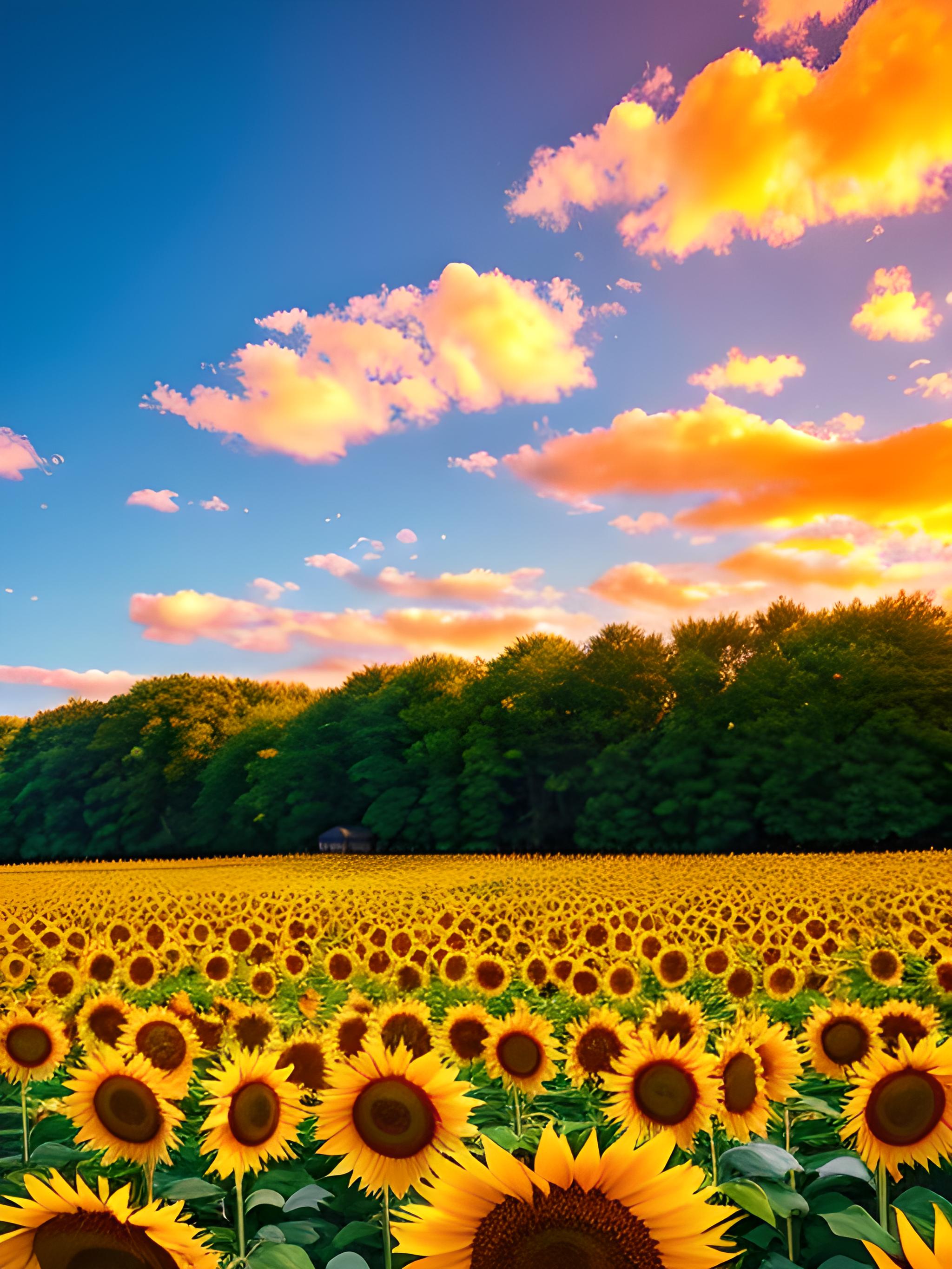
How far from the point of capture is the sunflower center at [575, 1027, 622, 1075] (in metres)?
4.07

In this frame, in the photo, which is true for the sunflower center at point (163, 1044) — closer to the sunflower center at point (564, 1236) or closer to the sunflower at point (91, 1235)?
the sunflower at point (91, 1235)

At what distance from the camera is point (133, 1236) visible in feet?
4.47

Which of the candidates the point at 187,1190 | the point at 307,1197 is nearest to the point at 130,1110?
the point at 187,1190

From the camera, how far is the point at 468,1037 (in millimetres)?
4207

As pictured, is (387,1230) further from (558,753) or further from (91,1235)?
(558,753)

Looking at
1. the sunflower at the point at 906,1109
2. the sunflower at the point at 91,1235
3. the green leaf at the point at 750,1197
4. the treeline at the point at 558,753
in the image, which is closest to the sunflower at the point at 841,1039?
the sunflower at the point at 906,1109

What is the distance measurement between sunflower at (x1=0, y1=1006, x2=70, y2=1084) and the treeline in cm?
4301

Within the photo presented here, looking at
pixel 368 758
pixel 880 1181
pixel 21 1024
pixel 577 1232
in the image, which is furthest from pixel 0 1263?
pixel 368 758

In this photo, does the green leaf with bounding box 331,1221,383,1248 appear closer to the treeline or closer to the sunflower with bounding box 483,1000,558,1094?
the sunflower with bounding box 483,1000,558,1094

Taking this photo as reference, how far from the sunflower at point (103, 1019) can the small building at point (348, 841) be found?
5192 centimetres

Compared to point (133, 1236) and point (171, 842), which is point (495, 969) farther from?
point (171, 842)

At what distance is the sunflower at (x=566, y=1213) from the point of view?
134 centimetres

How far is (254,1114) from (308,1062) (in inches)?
32.0

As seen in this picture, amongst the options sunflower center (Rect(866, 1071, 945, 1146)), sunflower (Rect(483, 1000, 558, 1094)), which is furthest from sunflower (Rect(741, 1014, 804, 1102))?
sunflower (Rect(483, 1000, 558, 1094))
